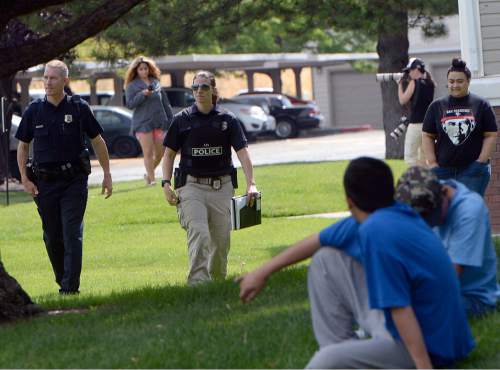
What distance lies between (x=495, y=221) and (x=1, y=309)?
693 centimetres

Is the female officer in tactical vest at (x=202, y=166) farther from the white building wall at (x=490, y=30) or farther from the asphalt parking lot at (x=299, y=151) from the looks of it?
the asphalt parking lot at (x=299, y=151)

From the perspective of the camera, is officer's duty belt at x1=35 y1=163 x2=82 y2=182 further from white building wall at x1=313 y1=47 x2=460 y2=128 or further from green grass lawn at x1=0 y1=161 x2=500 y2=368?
white building wall at x1=313 y1=47 x2=460 y2=128

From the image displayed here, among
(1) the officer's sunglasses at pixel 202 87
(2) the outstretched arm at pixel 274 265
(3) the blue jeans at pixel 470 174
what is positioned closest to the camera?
(2) the outstretched arm at pixel 274 265

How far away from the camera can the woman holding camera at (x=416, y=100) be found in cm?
1427

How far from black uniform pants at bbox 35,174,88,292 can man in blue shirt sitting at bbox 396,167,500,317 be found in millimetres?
4297

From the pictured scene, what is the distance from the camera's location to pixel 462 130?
31.7ft

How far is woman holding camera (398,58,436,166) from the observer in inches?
562

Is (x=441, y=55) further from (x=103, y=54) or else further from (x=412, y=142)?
(x=412, y=142)

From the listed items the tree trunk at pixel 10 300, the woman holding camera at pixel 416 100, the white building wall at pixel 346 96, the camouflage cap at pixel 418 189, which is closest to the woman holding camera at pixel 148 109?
the woman holding camera at pixel 416 100

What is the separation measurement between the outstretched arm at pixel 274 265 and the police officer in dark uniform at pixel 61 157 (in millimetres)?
4387

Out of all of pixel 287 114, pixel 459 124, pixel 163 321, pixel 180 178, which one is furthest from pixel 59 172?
pixel 287 114

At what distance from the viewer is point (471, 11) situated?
1318cm

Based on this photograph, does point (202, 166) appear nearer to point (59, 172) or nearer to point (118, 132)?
point (59, 172)

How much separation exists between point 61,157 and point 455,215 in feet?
14.9
